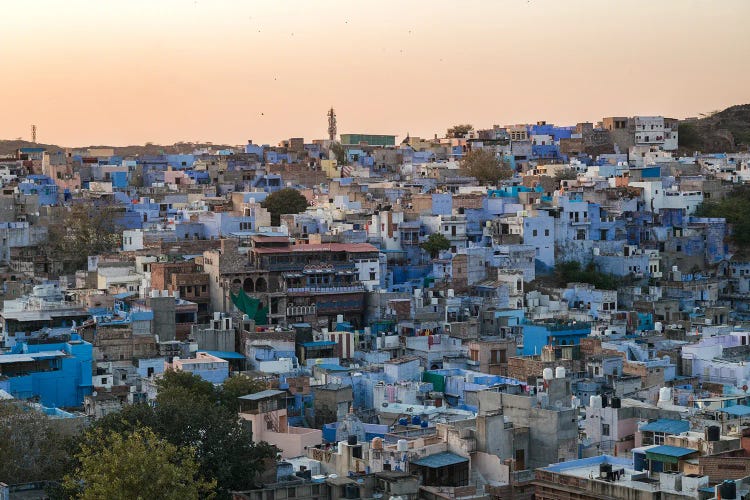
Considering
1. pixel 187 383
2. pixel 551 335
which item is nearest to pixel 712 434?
pixel 187 383

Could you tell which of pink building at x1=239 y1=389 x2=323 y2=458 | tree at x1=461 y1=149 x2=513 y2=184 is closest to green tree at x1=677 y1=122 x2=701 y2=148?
tree at x1=461 y1=149 x2=513 y2=184

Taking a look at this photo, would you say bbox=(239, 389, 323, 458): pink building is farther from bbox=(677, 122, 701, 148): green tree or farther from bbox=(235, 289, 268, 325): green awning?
bbox=(677, 122, 701, 148): green tree

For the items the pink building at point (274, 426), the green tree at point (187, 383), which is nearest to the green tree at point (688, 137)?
the green tree at point (187, 383)

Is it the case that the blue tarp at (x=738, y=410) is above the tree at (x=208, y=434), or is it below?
below

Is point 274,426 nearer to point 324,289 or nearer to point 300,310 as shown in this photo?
point 300,310

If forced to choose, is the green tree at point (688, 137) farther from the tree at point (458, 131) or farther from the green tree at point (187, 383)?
the green tree at point (187, 383)

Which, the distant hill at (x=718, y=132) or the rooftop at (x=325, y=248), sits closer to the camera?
the rooftop at (x=325, y=248)
